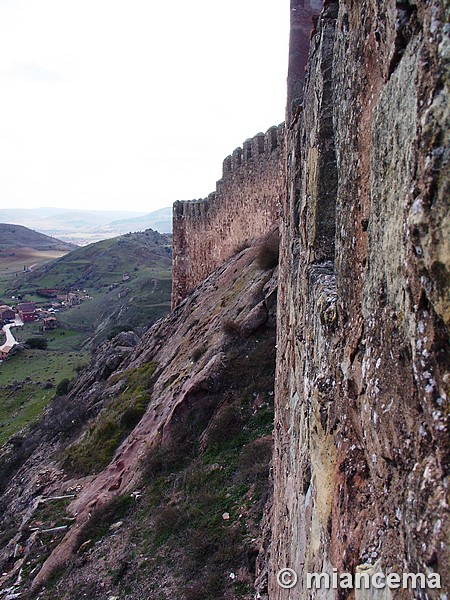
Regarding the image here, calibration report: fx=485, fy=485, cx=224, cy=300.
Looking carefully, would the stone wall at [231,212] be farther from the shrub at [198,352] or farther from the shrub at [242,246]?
the shrub at [198,352]

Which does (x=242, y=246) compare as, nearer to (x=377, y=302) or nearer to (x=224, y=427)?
(x=224, y=427)

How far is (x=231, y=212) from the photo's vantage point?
18188 millimetres

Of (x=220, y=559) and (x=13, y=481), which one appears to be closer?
(x=220, y=559)

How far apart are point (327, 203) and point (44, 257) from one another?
13948cm

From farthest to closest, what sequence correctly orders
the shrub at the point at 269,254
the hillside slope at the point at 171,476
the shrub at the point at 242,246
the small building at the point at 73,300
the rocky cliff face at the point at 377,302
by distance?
the small building at the point at 73,300
the shrub at the point at 242,246
the shrub at the point at 269,254
the hillside slope at the point at 171,476
the rocky cliff face at the point at 377,302

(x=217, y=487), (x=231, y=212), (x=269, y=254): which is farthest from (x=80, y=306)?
(x=217, y=487)

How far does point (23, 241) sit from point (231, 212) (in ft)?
536

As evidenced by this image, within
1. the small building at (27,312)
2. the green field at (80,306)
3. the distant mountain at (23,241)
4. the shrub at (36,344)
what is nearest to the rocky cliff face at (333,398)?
the green field at (80,306)

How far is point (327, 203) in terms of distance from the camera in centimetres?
320

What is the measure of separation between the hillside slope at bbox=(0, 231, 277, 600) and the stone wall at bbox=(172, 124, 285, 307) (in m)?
1.36

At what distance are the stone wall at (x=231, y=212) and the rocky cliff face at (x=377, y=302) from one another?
8716 mm

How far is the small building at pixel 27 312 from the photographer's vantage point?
65375mm

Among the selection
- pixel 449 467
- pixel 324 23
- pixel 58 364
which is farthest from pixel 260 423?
pixel 58 364

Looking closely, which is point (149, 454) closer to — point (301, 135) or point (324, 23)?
point (301, 135)
